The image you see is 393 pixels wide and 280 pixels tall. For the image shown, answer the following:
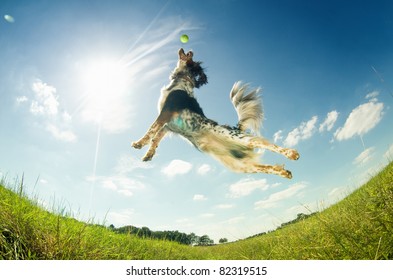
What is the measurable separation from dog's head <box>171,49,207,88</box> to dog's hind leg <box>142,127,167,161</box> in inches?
61.2

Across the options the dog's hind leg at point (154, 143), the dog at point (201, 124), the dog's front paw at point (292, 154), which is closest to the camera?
the dog's front paw at point (292, 154)

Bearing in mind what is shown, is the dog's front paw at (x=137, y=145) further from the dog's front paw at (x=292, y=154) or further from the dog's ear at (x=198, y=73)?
the dog's front paw at (x=292, y=154)

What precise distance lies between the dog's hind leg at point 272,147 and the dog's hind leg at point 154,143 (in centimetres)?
224

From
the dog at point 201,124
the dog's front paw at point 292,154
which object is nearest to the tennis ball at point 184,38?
the dog at point 201,124

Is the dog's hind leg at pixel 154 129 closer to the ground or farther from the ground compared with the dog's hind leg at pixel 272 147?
farther from the ground

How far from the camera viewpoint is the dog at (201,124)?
6.41m

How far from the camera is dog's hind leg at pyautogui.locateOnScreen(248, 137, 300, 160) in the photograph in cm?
532

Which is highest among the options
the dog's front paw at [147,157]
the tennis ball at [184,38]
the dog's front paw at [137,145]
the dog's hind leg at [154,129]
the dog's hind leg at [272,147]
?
the tennis ball at [184,38]

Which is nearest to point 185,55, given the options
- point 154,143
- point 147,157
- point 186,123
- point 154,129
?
point 186,123

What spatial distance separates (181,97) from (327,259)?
18.5 ft

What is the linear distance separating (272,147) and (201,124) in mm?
1968

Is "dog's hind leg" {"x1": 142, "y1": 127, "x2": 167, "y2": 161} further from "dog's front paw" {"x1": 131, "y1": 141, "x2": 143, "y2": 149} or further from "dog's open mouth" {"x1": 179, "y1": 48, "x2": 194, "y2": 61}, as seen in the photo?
"dog's open mouth" {"x1": 179, "y1": 48, "x2": 194, "y2": 61}
